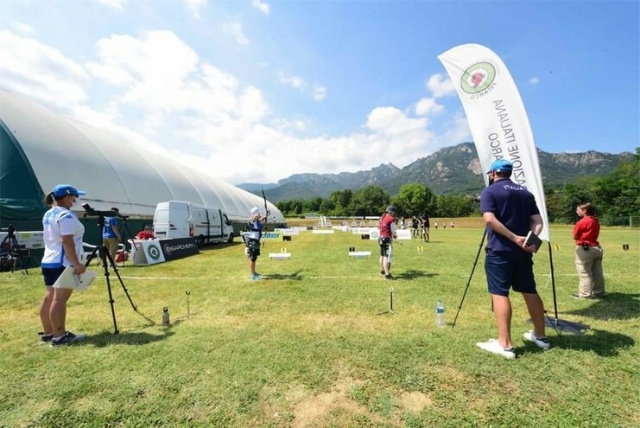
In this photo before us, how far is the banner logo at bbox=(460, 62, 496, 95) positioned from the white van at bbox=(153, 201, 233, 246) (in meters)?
17.4

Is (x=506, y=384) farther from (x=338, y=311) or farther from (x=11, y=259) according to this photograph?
(x=11, y=259)

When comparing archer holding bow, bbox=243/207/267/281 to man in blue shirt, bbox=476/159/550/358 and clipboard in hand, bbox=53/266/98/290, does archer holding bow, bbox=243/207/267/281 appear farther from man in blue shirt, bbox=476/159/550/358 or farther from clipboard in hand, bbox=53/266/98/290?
man in blue shirt, bbox=476/159/550/358

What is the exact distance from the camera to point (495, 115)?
6621mm

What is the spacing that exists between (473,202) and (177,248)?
52925 mm

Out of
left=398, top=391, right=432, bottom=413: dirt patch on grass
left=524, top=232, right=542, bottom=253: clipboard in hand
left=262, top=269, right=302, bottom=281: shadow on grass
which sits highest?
left=524, top=232, right=542, bottom=253: clipboard in hand

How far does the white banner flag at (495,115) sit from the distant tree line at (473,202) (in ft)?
88.1

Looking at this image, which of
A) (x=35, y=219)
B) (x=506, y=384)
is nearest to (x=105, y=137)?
(x=35, y=219)

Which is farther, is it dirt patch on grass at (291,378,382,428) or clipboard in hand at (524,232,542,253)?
clipboard in hand at (524,232,542,253)

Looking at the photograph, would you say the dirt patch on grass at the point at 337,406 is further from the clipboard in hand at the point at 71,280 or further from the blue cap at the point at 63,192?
the blue cap at the point at 63,192

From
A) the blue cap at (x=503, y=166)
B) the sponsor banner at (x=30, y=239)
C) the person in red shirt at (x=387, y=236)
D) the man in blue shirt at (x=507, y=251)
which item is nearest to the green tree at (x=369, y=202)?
the sponsor banner at (x=30, y=239)

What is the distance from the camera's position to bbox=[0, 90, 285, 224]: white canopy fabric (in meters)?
18.3

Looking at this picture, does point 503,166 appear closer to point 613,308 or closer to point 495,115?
point 495,115

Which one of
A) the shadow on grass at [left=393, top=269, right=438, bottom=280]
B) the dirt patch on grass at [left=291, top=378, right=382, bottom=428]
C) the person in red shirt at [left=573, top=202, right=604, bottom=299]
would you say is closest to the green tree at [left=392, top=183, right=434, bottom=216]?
the shadow on grass at [left=393, top=269, right=438, bottom=280]

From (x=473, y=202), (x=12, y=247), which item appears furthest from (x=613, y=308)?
(x=473, y=202)
